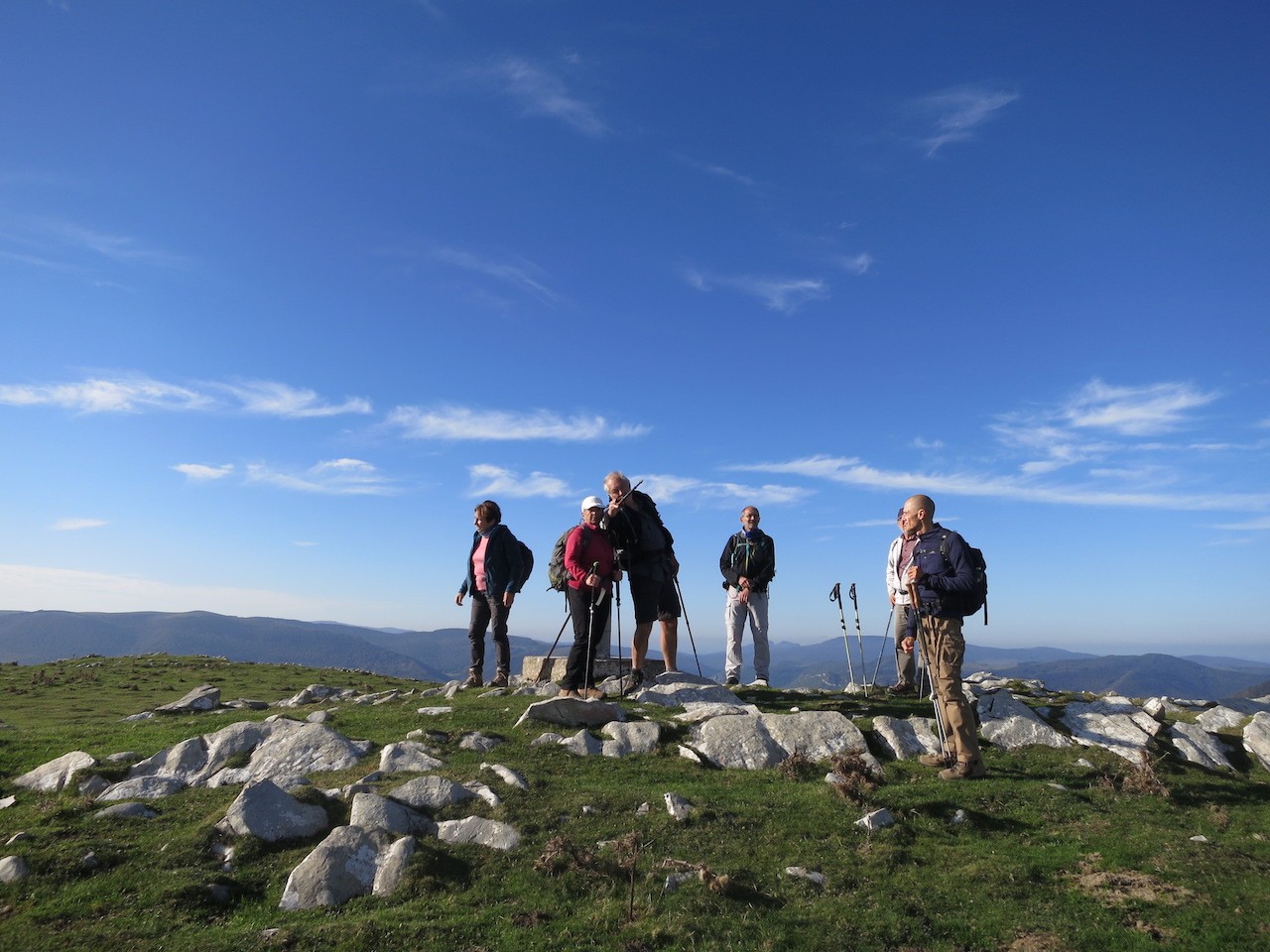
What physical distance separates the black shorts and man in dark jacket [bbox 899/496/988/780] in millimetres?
5206

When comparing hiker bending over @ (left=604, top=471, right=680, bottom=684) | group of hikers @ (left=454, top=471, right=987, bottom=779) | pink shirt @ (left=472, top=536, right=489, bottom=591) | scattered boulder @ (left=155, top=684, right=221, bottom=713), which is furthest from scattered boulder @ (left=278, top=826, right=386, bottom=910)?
scattered boulder @ (left=155, top=684, right=221, bottom=713)

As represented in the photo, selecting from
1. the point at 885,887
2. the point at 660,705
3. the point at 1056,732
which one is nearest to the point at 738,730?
the point at 660,705

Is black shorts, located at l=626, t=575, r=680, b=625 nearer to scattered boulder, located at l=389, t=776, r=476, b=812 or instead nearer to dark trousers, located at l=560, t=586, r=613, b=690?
dark trousers, located at l=560, t=586, r=613, b=690

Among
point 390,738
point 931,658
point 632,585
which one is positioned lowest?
point 390,738

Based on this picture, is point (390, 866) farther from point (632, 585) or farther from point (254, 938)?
point (632, 585)

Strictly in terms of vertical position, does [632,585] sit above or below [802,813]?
above

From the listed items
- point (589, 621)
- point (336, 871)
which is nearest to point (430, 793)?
point (336, 871)

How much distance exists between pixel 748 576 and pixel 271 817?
1032cm

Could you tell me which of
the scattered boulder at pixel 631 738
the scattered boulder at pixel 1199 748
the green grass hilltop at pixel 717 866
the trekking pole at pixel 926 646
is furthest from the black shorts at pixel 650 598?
the scattered boulder at pixel 1199 748

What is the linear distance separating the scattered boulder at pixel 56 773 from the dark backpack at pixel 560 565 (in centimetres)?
666

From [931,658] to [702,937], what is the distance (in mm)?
5310

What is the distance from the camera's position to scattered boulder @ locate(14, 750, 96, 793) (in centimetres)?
869

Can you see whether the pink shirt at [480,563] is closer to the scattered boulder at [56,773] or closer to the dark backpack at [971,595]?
the scattered boulder at [56,773]

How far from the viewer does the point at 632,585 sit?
45.5 ft
